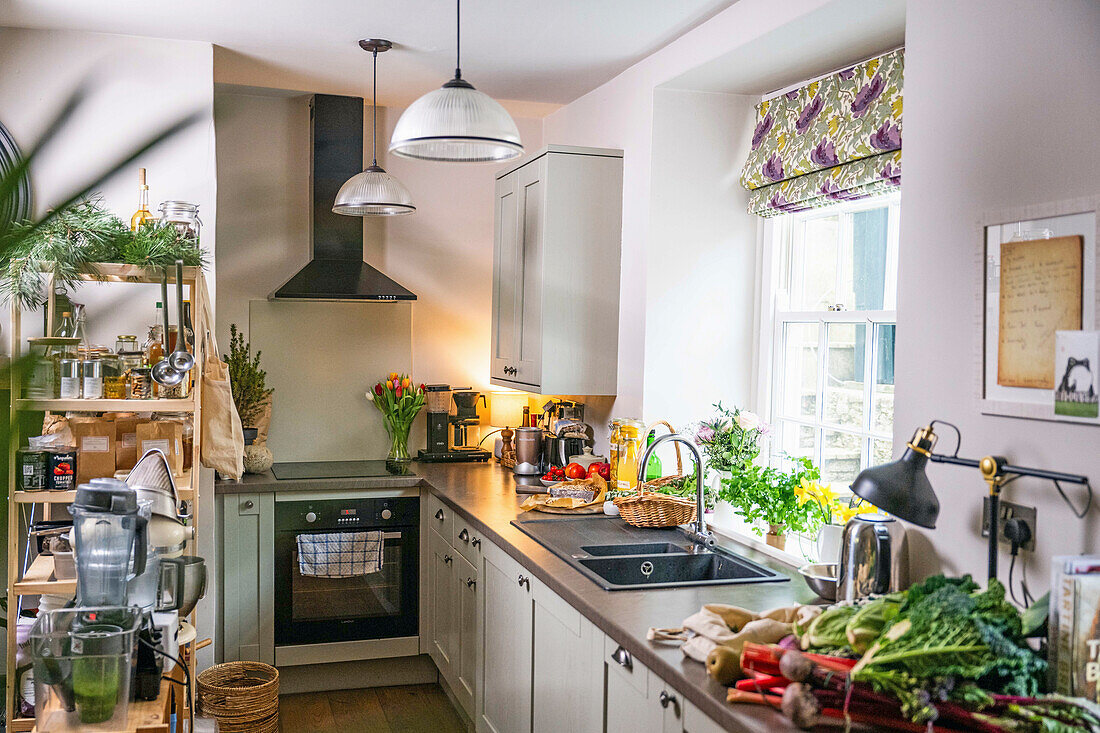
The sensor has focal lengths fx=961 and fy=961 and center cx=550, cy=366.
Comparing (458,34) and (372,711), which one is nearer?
(458,34)

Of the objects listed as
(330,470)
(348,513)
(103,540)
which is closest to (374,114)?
(330,470)

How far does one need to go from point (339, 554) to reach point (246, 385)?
883 mm

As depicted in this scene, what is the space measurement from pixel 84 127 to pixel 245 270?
110cm

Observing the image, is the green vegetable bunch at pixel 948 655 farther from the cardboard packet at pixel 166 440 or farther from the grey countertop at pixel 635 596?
the cardboard packet at pixel 166 440

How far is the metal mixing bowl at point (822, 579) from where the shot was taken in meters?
2.31

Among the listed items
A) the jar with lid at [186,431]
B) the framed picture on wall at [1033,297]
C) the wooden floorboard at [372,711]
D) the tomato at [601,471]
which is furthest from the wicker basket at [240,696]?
the framed picture on wall at [1033,297]

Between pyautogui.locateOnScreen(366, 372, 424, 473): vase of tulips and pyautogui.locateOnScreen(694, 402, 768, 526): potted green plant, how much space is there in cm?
163

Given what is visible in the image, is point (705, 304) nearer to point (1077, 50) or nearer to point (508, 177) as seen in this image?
point (508, 177)

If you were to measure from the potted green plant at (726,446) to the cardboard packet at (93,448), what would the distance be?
1959mm

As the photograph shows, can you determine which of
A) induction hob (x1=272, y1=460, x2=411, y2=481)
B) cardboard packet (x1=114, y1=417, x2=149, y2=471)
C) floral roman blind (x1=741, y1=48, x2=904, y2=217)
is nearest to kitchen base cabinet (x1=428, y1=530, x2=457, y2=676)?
induction hob (x1=272, y1=460, x2=411, y2=481)

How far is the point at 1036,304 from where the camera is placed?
1.91m

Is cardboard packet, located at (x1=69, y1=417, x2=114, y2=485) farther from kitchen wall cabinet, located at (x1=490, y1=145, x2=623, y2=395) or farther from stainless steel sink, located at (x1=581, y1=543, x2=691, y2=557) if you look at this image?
kitchen wall cabinet, located at (x1=490, y1=145, x2=623, y2=395)

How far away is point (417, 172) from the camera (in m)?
4.85

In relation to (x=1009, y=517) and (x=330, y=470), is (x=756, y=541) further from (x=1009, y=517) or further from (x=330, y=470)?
(x=330, y=470)
